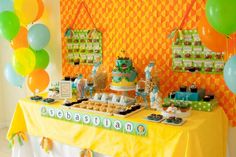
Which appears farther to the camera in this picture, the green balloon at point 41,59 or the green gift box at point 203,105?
the green balloon at point 41,59

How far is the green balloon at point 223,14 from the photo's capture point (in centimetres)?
179

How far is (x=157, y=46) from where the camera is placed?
2646 millimetres

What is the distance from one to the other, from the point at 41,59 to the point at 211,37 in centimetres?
185

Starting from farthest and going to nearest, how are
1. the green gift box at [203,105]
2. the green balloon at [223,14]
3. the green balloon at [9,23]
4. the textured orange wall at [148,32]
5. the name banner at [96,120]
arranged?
the green balloon at [9,23] → the textured orange wall at [148,32] → the green gift box at [203,105] → the name banner at [96,120] → the green balloon at [223,14]

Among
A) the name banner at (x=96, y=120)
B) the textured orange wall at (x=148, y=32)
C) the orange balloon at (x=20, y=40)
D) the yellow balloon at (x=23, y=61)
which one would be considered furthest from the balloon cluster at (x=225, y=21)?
the orange balloon at (x=20, y=40)

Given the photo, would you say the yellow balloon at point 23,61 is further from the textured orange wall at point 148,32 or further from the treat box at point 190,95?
the treat box at point 190,95

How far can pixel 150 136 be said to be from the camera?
202 cm

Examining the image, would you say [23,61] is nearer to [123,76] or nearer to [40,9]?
[40,9]

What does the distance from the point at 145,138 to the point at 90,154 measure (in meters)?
0.52

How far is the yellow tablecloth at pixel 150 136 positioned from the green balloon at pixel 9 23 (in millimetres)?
765

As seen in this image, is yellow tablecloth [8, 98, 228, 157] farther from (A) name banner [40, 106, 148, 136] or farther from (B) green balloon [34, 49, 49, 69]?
(B) green balloon [34, 49, 49, 69]

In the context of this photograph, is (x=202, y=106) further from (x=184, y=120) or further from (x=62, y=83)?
(x=62, y=83)

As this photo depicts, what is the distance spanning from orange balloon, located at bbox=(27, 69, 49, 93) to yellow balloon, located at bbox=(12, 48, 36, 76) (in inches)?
6.5

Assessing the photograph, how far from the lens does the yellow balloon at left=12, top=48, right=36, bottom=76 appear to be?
2.91 meters
